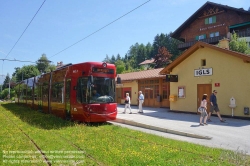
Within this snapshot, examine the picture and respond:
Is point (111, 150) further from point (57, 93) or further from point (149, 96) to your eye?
point (149, 96)

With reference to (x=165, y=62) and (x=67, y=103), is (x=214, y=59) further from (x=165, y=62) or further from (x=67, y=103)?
(x=165, y=62)

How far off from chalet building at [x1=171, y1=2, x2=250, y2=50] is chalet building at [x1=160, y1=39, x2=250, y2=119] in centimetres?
1828

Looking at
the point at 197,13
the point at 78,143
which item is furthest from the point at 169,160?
the point at 197,13

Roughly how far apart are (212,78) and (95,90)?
916cm

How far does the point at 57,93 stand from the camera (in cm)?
1377

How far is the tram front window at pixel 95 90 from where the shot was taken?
10945 mm

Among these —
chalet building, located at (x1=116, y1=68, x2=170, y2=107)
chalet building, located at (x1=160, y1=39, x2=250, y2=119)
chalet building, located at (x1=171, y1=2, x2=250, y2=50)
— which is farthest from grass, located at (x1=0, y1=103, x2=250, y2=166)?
chalet building, located at (x1=171, y1=2, x2=250, y2=50)

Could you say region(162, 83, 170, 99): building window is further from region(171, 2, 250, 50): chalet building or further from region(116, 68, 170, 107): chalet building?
region(171, 2, 250, 50): chalet building

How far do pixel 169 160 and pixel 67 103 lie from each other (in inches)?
306

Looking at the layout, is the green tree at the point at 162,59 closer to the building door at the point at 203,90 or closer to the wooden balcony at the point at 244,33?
the wooden balcony at the point at 244,33

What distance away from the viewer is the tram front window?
1095 cm

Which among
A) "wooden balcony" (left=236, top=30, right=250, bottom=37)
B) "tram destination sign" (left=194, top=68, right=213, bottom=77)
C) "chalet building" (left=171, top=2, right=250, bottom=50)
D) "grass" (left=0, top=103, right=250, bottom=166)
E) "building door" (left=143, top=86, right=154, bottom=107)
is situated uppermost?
"chalet building" (left=171, top=2, right=250, bottom=50)

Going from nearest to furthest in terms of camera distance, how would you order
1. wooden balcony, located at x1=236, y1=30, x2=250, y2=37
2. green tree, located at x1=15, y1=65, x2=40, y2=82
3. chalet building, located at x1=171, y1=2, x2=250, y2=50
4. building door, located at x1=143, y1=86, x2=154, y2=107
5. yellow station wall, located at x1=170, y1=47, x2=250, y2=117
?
yellow station wall, located at x1=170, y1=47, x2=250, y2=117 → building door, located at x1=143, y1=86, x2=154, y2=107 → wooden balcony, located at x1=236, y1=30, x2=250, y2=37 → chalet building, located at x1=171, y1=2, x2=250, y2=50 → green tree, located at x1=15, y1=65, x2=40, y2=82

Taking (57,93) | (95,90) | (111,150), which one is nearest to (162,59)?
(57,93)
